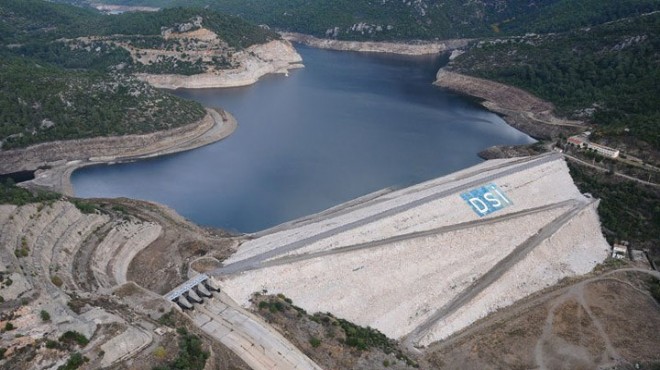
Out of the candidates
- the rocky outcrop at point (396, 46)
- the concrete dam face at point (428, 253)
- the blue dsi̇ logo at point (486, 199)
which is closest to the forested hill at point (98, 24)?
the rocky outcrop at point (396, 46)

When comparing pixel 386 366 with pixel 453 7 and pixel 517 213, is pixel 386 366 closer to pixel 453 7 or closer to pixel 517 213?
pixel 517 213

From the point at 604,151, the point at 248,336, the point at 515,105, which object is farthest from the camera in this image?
the point at 515,105

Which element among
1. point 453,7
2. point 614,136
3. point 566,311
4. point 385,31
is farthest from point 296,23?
point 566,311

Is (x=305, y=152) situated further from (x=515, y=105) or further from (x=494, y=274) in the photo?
(x=515, y=105)

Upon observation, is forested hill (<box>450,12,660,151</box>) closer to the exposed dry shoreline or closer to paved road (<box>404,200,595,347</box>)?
paved road (<box>404,200,595,347</box>)

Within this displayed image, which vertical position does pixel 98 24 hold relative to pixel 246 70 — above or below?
above

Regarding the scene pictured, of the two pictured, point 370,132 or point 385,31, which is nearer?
point 370,132

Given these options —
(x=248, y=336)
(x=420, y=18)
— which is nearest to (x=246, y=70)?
(x=420, y=18)
